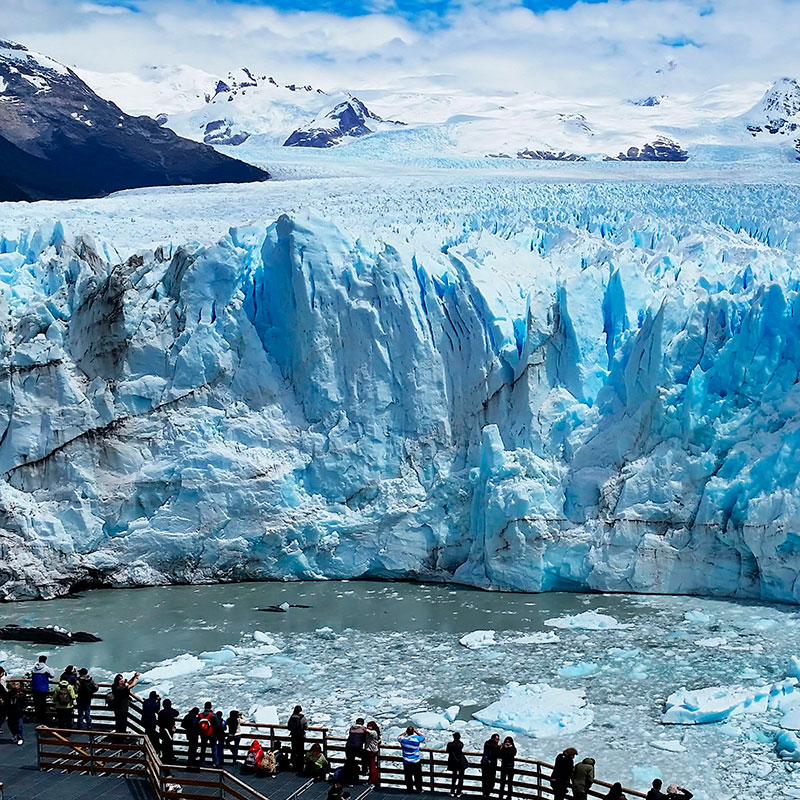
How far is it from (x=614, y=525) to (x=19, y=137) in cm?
2566

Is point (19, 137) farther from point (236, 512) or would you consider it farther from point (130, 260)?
point (236, 512)

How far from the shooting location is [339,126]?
178ft

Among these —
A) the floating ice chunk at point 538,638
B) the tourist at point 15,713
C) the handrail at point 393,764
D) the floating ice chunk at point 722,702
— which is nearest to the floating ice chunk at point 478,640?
the floating ice chunk at point 538,638

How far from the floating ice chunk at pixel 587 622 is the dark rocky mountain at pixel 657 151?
26.9 m

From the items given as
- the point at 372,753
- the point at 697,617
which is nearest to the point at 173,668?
the point at 372,753

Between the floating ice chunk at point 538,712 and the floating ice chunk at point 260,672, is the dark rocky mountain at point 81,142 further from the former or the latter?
the floating ice chunk at point 538,712

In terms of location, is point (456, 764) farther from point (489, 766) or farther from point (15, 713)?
point (15, 713)

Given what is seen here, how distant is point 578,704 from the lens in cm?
1044

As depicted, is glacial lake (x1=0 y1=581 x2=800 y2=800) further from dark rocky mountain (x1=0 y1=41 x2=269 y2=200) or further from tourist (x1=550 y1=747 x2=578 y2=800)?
dark rocky mountain (x1=0 y1=41 x2=269 y2=200)

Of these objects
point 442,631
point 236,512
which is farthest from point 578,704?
point 236,512

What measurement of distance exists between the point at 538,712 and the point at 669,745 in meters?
1.28

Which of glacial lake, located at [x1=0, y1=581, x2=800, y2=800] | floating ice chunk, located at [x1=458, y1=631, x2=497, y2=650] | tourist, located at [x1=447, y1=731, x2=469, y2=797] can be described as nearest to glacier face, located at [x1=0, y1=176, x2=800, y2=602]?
glacial lake, located at [x1=0, y1=581, x2=800, y2=800]

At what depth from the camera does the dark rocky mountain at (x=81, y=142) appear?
31500mm

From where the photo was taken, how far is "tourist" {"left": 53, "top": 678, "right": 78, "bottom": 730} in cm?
859
